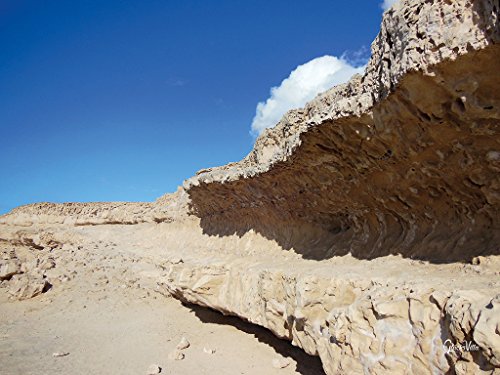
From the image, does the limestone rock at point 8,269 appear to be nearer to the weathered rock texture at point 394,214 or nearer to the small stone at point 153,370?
the weathered rock texture at point 394,214

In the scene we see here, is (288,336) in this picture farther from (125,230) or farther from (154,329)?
(125,230)

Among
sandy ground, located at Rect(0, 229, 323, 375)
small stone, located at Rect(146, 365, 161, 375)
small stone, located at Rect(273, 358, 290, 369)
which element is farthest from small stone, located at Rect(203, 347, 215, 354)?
small stone, located at Rect(273, 358, 290, 369)

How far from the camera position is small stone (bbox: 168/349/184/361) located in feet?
18.5

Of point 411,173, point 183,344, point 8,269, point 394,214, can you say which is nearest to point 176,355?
point 183,344

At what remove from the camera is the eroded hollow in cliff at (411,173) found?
300cm

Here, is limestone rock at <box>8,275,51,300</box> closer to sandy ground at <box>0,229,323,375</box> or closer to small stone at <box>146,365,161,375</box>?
sandy ground at <box>0,229,323,375</box>

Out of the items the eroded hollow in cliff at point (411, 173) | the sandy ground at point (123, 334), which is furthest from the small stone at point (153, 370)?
the eroded hollow in cliff at point (411, 173)

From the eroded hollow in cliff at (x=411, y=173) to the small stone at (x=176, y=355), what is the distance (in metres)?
2.62

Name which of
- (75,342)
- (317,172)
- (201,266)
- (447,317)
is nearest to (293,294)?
(317,172)

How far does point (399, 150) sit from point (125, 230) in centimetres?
1346

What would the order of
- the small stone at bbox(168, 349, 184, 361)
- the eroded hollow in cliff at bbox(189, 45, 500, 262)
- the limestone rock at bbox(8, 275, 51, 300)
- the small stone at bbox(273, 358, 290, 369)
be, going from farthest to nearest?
the limestone rock at bbox(8, 275, 51, 300)
the small stone at bbox(168, 349, 184, 361)
the small stone at bbox(273, 358, 290, 369)
the eroded hollow in cliff at bbox(189, 45, 500, 262)

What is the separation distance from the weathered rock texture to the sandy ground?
25.0 inches

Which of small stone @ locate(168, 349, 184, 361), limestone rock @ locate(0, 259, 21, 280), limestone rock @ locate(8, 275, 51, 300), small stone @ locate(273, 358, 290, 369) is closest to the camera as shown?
small stone @ locate(273, 358, 290, 369)

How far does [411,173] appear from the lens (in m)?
4.02
